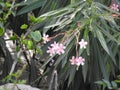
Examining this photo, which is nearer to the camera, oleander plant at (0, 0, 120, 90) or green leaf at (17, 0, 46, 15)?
oleander plant at (0, 0, 120, 90)

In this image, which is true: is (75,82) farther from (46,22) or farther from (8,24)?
(8,24)

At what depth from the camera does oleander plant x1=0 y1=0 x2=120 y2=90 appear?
1.47m

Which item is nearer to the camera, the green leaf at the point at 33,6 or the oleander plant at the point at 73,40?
the oleander plant at the point at 73,40

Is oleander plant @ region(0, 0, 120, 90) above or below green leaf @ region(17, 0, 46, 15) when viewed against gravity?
below

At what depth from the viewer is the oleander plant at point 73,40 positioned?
1.47 m

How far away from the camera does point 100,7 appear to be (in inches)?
67.1

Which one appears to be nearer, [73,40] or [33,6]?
[73,40]

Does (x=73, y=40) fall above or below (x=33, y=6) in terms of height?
below

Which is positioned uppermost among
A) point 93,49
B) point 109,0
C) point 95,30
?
point 109,0

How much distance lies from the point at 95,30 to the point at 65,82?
0.65m

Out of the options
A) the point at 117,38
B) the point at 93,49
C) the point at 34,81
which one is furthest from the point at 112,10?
the point at 34,81

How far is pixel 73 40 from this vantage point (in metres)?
1.72

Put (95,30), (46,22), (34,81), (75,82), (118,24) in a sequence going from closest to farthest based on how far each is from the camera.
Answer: (95,30), (118,24), (46,22), (75,82), (34,81)

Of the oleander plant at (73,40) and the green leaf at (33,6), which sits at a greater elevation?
the green leaf at (33,6)
